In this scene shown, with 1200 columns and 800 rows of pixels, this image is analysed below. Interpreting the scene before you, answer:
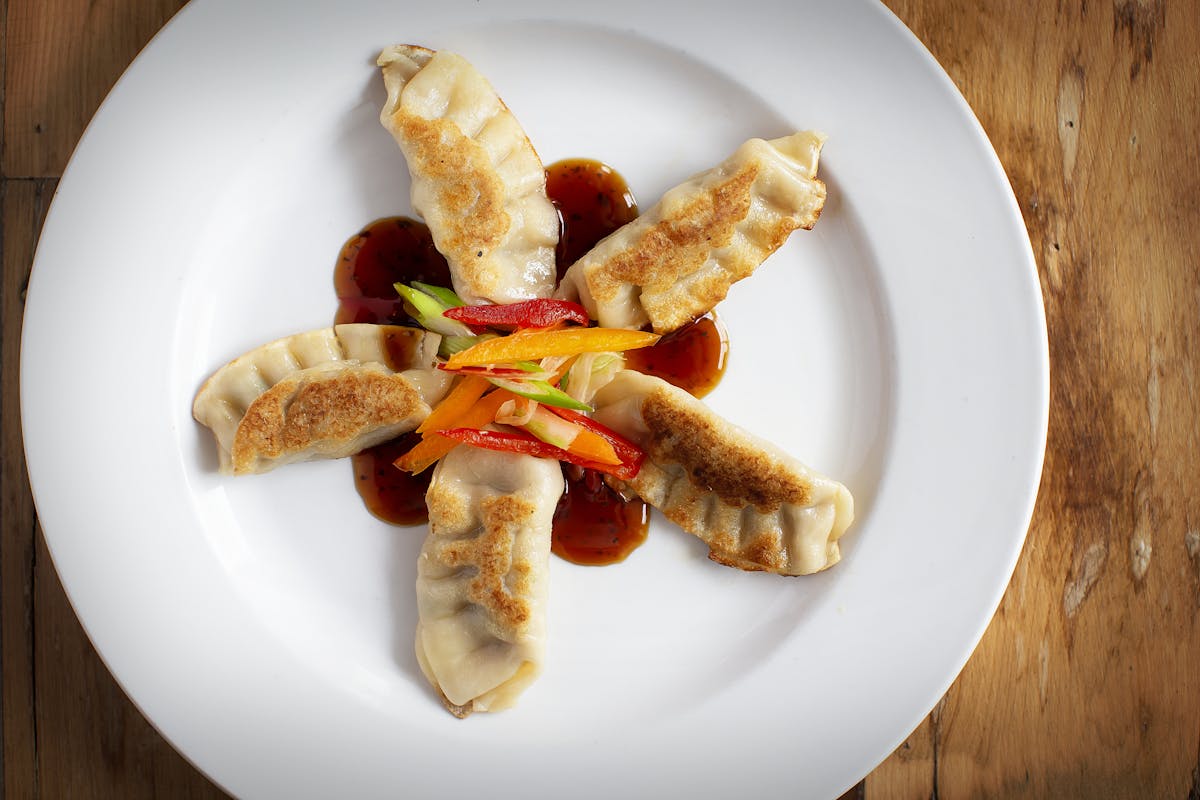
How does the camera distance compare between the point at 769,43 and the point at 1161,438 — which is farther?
the point at 1161,438

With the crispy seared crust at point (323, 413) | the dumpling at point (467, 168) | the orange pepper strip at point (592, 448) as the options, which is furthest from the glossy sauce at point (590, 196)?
the crispy seared crust at point (323, 413)

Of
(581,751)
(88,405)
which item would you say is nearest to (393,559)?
(581,751)

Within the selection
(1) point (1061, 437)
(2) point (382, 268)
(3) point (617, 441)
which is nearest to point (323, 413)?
(2) point (382, 268)

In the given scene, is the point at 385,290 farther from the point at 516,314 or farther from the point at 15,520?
the point at 15,520

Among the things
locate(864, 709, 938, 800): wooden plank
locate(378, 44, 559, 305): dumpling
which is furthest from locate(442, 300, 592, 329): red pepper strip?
locate(864, 709, 938, 800): wooden plank

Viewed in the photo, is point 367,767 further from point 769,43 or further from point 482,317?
point 769,43

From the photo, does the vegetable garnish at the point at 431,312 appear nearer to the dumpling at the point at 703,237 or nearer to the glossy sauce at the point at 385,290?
the glossy sauce at the point at 385,290
